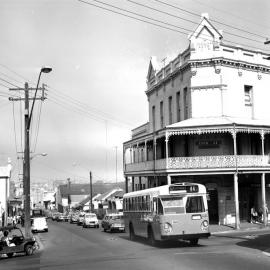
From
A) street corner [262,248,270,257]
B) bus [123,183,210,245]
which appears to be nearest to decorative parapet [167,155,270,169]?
bus [123,183,210,245]

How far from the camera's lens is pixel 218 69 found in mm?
38438

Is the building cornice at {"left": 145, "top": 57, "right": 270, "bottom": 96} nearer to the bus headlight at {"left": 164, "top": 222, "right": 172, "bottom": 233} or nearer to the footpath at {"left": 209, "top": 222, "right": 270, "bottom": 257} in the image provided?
the footpath at {"left": 209, "top": 222, "right": 270, "bottom": 257}

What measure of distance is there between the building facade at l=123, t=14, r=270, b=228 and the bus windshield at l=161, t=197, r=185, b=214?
14772mm

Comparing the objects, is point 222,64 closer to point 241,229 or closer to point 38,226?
point 241,229

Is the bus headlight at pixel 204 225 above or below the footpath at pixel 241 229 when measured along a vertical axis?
above

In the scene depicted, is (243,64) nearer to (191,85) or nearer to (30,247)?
(191,85)

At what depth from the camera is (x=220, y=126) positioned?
36.2 meters

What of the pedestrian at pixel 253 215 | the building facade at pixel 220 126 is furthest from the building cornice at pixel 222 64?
the pedestrian at pixel 253 215

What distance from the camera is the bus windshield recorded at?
72.5ft

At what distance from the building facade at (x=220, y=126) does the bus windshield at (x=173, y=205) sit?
48.5ft

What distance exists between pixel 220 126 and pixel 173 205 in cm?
1507

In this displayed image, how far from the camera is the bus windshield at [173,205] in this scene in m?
22.1

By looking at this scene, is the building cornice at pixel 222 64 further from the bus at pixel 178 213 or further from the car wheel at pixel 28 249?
the car wheel at pixel 28 249

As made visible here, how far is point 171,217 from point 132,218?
6781 mm
